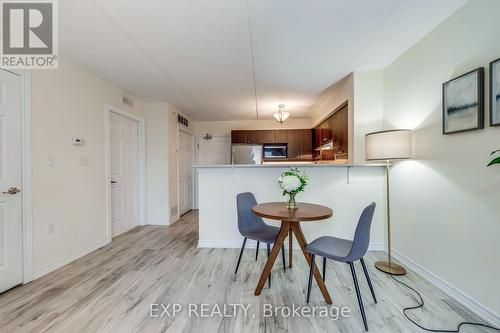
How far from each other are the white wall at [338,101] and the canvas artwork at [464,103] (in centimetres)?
115

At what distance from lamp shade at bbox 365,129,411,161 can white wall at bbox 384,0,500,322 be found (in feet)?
0.65

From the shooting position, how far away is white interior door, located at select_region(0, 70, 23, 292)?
6.45 ft

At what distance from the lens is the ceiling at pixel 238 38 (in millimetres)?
1729

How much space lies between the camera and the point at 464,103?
1.71 m

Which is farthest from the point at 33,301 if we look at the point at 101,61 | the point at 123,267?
the point at 101,61

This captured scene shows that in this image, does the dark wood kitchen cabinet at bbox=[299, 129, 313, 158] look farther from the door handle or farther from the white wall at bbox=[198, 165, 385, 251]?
the door handle

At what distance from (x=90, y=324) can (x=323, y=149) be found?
426 centimetres

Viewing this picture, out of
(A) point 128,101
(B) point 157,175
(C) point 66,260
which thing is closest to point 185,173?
(B) point 157,175

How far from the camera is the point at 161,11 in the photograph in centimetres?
175

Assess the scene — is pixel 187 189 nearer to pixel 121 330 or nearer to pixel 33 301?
pixel 33 301

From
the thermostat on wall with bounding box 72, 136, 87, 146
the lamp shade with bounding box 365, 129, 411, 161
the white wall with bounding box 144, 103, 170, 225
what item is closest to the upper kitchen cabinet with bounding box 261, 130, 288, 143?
the white wall with bounding box 144, 103, 170, 225

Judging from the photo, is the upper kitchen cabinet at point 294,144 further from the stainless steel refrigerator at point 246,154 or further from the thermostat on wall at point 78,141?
the thermostat on wall at point 78,141

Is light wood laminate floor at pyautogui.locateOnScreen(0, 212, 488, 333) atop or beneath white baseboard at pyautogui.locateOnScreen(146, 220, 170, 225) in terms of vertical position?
beneath

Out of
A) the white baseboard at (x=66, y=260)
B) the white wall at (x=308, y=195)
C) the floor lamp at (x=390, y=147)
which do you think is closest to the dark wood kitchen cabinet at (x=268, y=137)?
the white wall at (x=308, y=195)
